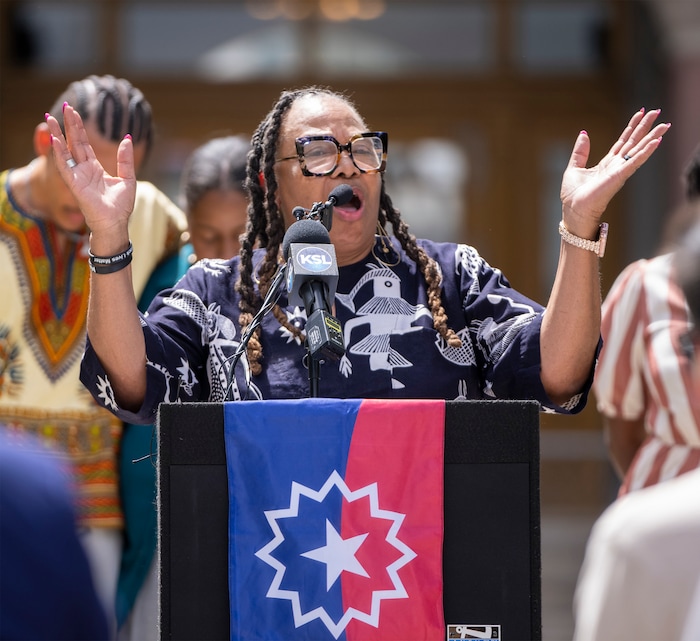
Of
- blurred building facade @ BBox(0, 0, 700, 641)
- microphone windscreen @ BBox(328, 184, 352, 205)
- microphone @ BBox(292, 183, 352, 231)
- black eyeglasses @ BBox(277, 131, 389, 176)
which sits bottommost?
microphone @ BBox(292, 183, 352, 231)

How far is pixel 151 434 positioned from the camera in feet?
11.6

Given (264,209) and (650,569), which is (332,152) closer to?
(264,209)

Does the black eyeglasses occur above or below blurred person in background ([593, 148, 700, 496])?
above

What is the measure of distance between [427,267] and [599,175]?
48cm

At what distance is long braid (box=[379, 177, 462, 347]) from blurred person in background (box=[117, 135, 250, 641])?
0.45 metres

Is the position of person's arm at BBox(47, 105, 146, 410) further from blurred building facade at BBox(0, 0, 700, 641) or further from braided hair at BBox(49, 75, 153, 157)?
blurred building facade at BBox(0, 0, 700, 641)

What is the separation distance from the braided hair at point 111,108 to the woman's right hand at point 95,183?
3.37 feet

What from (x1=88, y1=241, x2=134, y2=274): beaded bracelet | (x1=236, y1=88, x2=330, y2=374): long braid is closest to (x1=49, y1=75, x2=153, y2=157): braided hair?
(x1=236, y1=88, x2=330, y2=374): long braid

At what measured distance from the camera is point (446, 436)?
2.38 meters

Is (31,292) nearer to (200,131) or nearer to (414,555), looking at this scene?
(414,555)

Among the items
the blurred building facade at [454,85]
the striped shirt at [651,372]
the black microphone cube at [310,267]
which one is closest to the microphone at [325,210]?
the black microphone cube at [310,267]

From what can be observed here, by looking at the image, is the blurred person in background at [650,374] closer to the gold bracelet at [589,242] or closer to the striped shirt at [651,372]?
the striped shirt at [651,372]

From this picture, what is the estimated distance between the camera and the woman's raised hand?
2.66 m

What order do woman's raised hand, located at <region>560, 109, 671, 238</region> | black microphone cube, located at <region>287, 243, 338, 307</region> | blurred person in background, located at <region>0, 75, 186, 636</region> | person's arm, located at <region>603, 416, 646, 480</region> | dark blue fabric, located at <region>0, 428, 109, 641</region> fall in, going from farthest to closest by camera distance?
person's arm, located at <region>603, 416, 646, 480</region>
blurred person in background, located at <region>0, 75, 186, 636</region>
woman's raised hand, located at <region>560, 109, 671, 238</region>
black microphone cube, located at <region>287, 243, 338, 307</region>
dark blue fabric, located at <region>0, 428, 109, 641</region>
